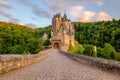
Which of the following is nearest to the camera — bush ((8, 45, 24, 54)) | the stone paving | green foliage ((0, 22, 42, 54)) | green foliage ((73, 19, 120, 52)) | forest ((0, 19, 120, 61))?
the stone paving

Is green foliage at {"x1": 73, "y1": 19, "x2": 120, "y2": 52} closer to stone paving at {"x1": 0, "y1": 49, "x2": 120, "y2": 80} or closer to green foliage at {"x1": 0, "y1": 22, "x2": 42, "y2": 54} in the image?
green foliage at {"x1": 0, "y1": 22, "x2": 42, "y2": 54}

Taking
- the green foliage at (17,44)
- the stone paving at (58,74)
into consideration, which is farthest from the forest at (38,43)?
the stone paving at (58,74)

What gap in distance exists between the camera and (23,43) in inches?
4082

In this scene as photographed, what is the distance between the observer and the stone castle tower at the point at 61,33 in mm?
105312

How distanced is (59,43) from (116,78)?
93560mm

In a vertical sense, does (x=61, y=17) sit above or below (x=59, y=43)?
above

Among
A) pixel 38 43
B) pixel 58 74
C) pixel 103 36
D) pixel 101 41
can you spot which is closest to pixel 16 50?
pixel 38 43

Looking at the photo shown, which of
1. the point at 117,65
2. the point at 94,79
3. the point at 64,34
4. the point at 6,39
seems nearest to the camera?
the point at 94,79

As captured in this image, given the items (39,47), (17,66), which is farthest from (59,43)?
(17,66)

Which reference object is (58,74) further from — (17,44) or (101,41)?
(101,41)

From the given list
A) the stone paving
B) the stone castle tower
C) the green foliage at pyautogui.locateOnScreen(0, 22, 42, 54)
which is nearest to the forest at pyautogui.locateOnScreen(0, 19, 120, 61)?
the green foliage at pyautogui.locateOnScreen(0, 22, 42, 54)

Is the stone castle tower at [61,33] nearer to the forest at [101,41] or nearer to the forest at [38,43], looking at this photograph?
the forest at [38,43]

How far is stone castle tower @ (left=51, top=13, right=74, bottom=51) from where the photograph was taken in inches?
4146

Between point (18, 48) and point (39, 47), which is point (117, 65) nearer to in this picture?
point (39, 47)
